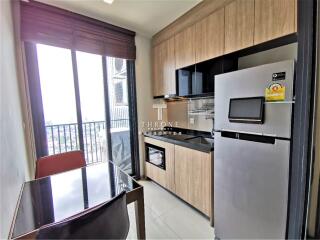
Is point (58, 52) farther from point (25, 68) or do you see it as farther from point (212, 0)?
point (212, 0)

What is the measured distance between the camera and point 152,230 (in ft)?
5.85

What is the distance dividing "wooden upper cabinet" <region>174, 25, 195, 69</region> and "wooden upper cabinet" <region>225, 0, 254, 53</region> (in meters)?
0.51

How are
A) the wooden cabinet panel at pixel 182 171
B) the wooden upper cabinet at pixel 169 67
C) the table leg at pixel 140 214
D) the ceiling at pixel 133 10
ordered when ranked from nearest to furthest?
the table leg at pixel 140 214
the ceiling at pixel 133 10
the wooden cabinet panel at pixel 182 171
the wooden upper cabinet at pixel 169 67

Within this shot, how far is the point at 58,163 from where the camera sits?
5.46 feet

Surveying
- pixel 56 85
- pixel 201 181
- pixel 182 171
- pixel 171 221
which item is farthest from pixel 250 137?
pixel 56 85

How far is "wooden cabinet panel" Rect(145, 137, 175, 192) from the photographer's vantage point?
233 cm

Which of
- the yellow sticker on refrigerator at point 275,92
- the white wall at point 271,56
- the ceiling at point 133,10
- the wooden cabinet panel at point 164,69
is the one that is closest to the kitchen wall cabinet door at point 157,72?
the wooden cabinet panel at point 164,69

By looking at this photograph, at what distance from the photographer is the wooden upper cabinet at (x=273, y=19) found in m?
1.23

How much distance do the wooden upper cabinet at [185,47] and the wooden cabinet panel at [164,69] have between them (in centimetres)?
12

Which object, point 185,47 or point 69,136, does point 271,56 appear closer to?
point 185,47

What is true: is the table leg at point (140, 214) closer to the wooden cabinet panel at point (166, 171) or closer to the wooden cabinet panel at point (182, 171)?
the wooden cabinet panel at point (182, 171)

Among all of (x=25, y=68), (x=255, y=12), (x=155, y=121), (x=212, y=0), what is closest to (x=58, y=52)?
(x=25, y=68)

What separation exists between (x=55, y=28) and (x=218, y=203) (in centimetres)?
273

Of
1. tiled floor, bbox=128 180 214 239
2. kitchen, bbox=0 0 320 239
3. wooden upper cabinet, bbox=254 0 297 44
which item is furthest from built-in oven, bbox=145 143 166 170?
wooden upper cabinet, bbox=254 0 297 44
